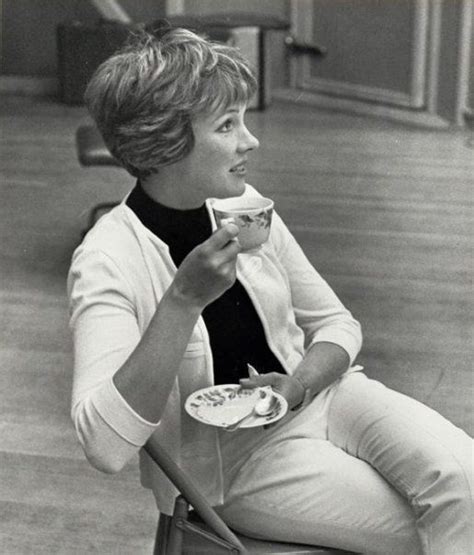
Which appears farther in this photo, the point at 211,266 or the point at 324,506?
the point at 324,506

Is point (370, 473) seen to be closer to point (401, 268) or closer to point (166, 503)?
point (166, 503)

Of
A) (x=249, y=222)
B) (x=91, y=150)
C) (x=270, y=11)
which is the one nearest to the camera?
(x=249, y=222)

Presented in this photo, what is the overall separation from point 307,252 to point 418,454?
11.3 feet

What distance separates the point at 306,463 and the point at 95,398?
1.24 feet

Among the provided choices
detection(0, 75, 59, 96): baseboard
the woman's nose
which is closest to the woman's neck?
the woman's nose

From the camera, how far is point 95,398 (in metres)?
1.56


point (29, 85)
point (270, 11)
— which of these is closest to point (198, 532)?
point (270, 11)

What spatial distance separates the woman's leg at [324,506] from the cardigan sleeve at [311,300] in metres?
0.27

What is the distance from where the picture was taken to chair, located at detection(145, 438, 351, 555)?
1.67 meters

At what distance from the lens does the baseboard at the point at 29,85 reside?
9609 mm

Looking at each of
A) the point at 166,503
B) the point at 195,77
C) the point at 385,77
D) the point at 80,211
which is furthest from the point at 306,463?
the point at 385,77

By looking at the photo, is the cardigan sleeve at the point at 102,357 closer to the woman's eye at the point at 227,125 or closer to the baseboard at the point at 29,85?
the woman's eye at the point at 227,125

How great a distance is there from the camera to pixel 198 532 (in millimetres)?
1708

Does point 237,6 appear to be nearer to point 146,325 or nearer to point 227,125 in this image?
point 227,125
